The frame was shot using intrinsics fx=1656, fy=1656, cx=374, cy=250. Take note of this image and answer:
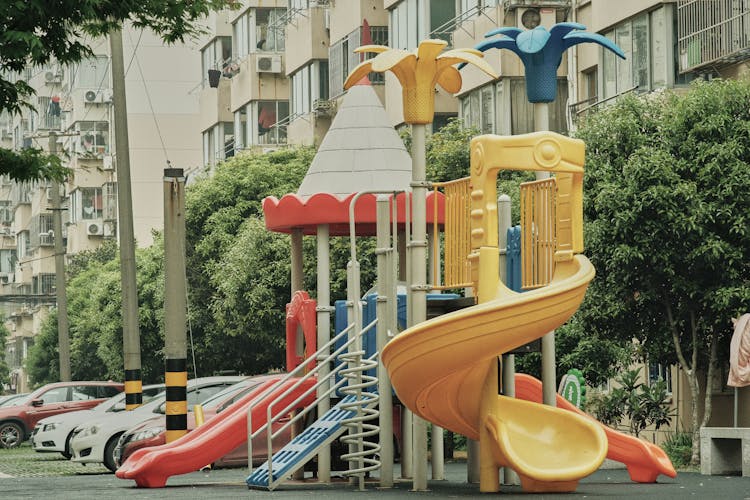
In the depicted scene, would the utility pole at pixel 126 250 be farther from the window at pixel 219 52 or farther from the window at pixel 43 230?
the window at pixel 43 230

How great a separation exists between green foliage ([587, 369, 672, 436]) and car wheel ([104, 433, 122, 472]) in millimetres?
8475

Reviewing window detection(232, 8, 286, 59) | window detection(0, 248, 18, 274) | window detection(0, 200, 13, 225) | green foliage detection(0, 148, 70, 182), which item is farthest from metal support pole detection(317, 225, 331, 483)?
window detection(0, 200, 13, 225)

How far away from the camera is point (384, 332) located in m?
17.8

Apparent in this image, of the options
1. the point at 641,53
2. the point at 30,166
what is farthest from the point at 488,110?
the point at 30,166

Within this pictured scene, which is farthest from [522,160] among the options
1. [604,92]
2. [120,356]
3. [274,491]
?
[120,356]

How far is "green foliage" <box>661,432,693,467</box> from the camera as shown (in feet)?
84.4

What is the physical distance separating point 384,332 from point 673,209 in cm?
762

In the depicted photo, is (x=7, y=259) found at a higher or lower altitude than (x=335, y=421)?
higher

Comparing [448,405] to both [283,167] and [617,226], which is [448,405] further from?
[283,167]

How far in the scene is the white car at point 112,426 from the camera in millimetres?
27484

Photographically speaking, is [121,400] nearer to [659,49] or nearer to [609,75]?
[609,75]

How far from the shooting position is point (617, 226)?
24094 mm

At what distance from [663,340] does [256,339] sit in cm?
1758

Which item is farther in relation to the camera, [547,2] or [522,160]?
[547,2]
